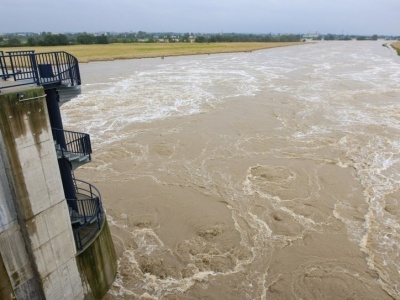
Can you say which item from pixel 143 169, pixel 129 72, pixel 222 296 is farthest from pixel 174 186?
pixel 129 72

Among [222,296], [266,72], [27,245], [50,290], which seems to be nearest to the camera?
[27,245]

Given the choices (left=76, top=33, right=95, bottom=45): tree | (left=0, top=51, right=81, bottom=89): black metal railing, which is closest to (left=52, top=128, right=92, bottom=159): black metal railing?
(left=0, top=51, right=81, bottom=89): black metal railing

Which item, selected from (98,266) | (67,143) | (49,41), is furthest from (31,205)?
(49,41)

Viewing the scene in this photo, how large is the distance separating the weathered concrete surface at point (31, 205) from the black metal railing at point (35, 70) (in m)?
0.97

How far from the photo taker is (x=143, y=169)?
57.4 ft

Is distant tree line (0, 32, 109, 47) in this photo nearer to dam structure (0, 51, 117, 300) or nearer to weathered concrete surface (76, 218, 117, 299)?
dam structure (0, 51, 117, 300)

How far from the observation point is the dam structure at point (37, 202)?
6.36 m

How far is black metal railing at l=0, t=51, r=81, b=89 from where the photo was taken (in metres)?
7.43

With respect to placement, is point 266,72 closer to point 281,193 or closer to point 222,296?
point 281,193

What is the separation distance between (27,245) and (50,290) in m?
1.34

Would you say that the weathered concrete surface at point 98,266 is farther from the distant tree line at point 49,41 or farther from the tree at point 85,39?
the tree at point 85,39

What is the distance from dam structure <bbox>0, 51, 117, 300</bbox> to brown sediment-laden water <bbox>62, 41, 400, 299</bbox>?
2.28m

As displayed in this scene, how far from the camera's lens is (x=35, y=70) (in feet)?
24.7

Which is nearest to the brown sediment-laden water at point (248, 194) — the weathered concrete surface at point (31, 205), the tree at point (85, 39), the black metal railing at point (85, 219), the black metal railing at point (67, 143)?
the black metal railing at point (85, 219)
